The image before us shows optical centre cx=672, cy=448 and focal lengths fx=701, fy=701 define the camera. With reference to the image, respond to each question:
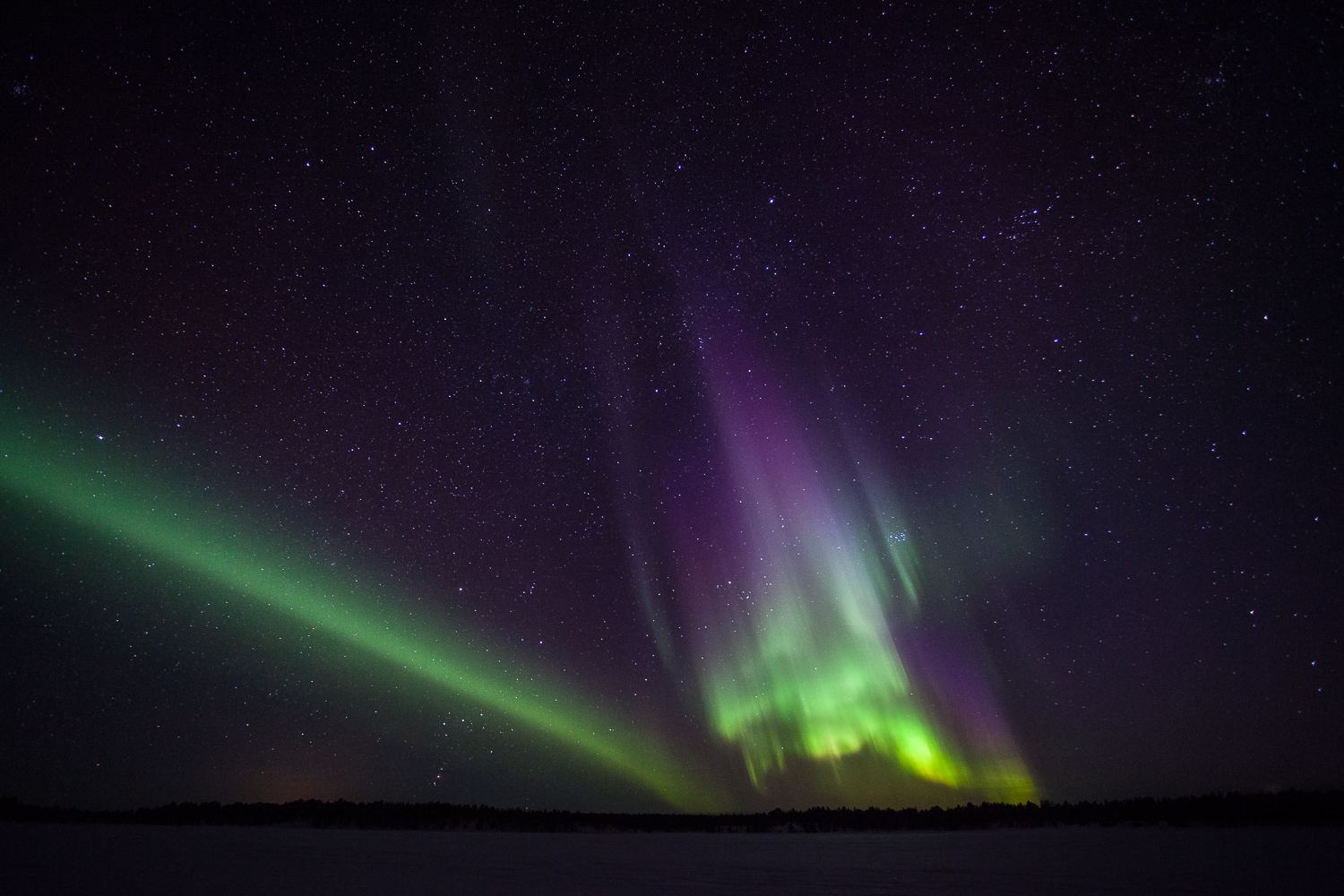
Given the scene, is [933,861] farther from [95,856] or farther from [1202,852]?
[95,856]

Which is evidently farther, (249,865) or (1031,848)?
(1031,848)

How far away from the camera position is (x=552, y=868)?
11.4 m

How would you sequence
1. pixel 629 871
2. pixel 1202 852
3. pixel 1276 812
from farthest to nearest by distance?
pixel 1276 812, pixel 1202 852, pixel 629 871

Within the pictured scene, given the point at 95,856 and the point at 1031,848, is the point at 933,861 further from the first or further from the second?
the point at 95,856

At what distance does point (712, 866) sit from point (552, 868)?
9.00 feet

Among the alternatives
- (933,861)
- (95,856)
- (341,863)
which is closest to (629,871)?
(341,863)

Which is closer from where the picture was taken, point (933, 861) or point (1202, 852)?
point (933, 861)

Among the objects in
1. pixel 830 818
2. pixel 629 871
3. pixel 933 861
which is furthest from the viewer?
pixel 830 818

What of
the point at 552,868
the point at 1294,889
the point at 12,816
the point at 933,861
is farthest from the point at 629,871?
the point at 12,816

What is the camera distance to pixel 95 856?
1218cm

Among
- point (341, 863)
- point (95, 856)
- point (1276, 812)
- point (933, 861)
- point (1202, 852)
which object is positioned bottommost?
point (1276, 812)

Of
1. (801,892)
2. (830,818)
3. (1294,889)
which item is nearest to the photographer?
(801,892)

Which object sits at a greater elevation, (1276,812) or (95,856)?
(95,856)

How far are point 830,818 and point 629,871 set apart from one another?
1669 inches
